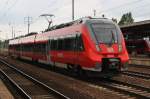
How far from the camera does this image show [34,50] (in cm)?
3691

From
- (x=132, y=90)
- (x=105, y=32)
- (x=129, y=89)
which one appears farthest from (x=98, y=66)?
(x=132, y=90)

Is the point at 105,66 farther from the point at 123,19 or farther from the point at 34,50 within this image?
the point at 123,19

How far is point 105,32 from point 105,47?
3.09ft

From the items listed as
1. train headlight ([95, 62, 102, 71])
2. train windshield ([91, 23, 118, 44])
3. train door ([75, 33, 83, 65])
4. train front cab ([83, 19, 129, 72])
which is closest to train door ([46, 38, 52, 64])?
train door ([75, 33, 83, 65])

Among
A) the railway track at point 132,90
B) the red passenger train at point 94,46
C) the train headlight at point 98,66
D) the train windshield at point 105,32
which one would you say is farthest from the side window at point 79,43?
the railway track at point 132,90

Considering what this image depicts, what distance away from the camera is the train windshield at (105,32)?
63.6 feet

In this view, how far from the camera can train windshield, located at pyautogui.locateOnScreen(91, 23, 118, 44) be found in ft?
63.6

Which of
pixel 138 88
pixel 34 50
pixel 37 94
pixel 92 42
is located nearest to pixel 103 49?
pixel 92 42

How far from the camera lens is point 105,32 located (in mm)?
19672

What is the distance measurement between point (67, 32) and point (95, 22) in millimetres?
3341

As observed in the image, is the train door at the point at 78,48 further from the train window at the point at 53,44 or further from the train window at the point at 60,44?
the train window at the point at 53,44

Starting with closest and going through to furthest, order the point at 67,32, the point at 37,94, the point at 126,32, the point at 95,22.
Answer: the point at 37,94 < the point at 95,22 < the point at 67,32 < the point at 126,32

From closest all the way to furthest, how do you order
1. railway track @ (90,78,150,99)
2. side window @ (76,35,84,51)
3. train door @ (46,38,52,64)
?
1. railway track @ (90,78,150,99)
2. side window @ (76,35,84,51)
3. train door @ (46,38,52,64)

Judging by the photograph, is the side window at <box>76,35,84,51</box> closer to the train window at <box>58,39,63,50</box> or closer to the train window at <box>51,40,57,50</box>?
the train window at <box>58,39,63,50</box>
